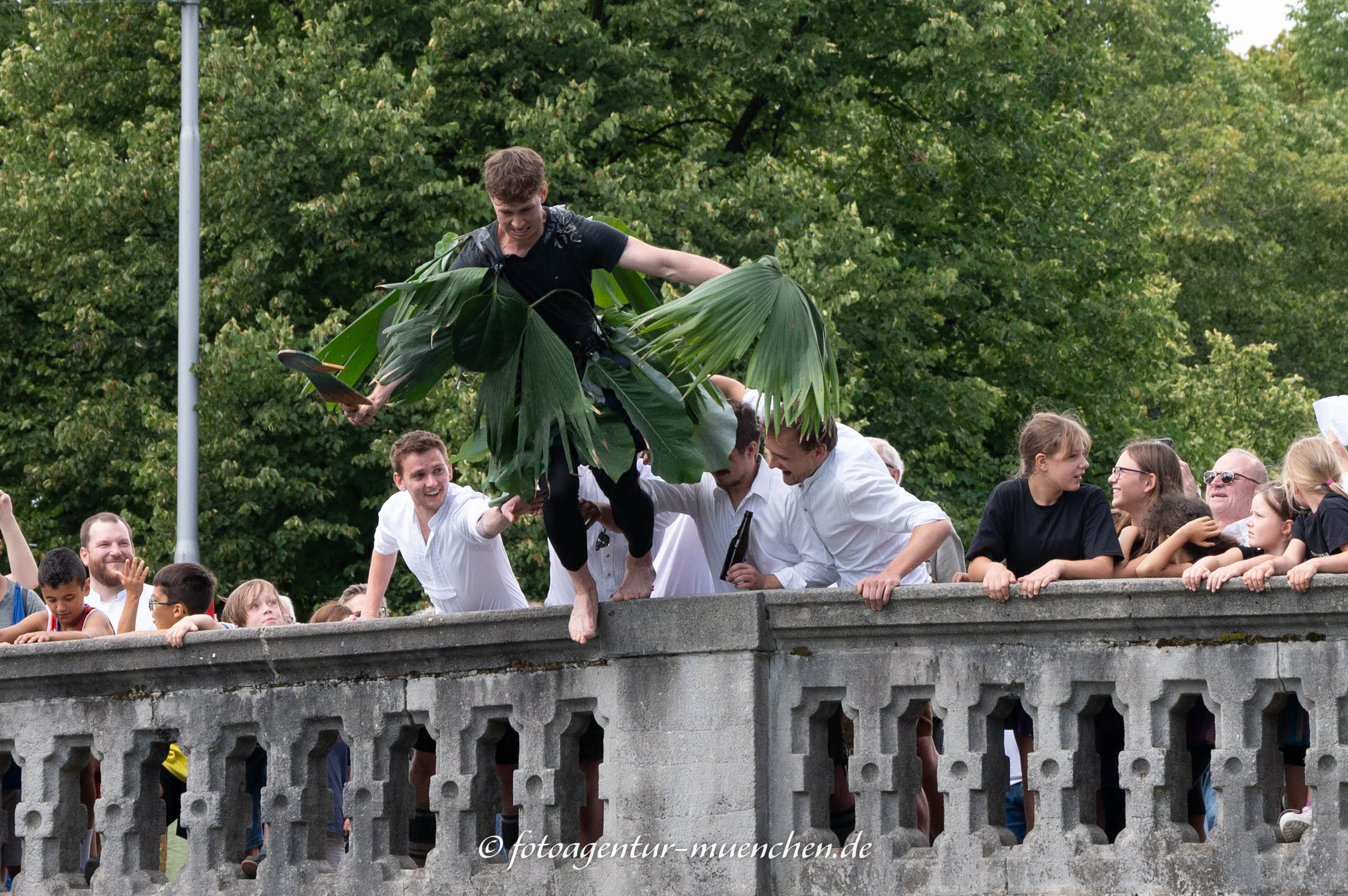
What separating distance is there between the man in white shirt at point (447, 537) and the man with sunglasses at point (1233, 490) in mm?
2851

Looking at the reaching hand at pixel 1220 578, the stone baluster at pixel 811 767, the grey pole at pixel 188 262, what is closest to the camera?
the reaching hand at pixel 1220 578

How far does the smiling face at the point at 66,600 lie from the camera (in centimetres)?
728

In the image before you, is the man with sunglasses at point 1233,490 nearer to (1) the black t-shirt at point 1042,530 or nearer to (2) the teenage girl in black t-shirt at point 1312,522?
(2) the teenage girl in black t-shirt at point 1312,522

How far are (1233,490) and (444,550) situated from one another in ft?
10.5

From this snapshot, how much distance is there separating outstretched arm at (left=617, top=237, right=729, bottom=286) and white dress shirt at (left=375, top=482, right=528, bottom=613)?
1.36 meters

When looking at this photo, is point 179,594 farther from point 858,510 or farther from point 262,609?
→ point 858,510

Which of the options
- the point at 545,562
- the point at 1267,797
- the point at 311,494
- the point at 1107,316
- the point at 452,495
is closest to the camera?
the point at 1267,797

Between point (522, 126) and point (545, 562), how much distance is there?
4.28 meters

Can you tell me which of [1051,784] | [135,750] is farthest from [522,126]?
[1051,784]

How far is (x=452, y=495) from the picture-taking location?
687 centimetres

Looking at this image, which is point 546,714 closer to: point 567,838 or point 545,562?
point 567,838

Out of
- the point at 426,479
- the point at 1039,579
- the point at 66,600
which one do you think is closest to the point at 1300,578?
the point at 1039,579

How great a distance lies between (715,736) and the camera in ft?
17.1

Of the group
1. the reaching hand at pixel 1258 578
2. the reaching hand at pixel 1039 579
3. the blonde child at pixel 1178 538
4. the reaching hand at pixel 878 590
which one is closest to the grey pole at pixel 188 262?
the blonde child at pixel 1178 538
